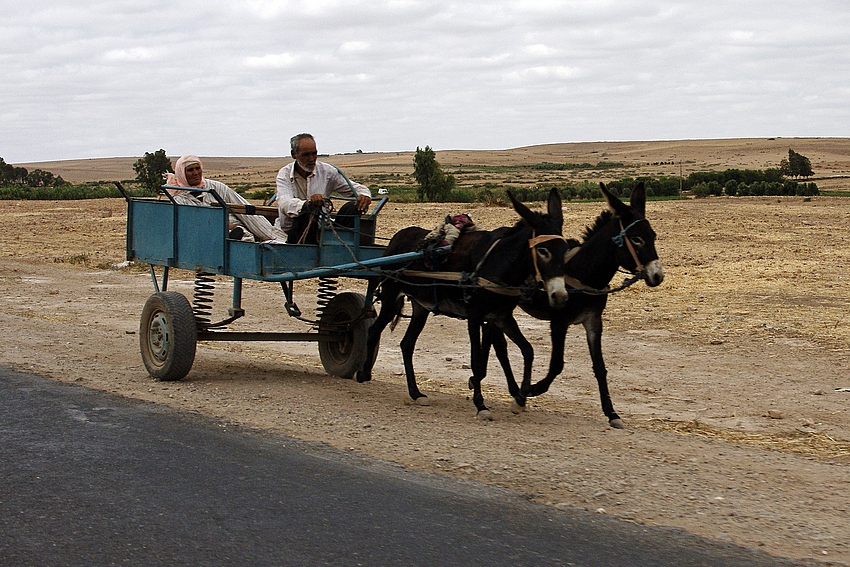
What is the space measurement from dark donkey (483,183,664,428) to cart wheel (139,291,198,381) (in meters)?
3.20

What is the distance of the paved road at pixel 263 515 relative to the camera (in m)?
5.29

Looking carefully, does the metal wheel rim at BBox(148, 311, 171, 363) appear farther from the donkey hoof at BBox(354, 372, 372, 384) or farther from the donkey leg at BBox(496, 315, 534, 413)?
the donkey leg at BBox(496, 315, 534, 413)

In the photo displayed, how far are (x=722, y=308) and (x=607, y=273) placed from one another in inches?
330

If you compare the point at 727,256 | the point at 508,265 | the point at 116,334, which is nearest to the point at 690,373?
the point at 508,265

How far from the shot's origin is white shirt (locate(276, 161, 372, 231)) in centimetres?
1013

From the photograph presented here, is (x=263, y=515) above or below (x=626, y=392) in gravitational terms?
above

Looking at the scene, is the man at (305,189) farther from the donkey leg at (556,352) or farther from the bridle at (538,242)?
the donkey leg at (556,352)

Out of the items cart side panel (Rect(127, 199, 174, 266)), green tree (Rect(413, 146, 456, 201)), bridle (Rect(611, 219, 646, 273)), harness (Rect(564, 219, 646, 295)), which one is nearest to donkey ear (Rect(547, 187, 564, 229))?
harness (Rect(564, 219, 646, 295))

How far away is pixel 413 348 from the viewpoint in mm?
9977

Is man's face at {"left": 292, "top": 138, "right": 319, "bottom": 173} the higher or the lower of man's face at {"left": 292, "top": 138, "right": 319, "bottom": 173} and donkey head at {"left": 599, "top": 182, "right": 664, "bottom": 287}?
the higher

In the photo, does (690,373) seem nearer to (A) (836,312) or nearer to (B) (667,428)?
(B) (667,428)

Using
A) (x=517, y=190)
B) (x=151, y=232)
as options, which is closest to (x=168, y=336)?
(x=151, y=232)

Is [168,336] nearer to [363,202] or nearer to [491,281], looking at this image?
[363,202]

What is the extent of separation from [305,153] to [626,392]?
162 inches
